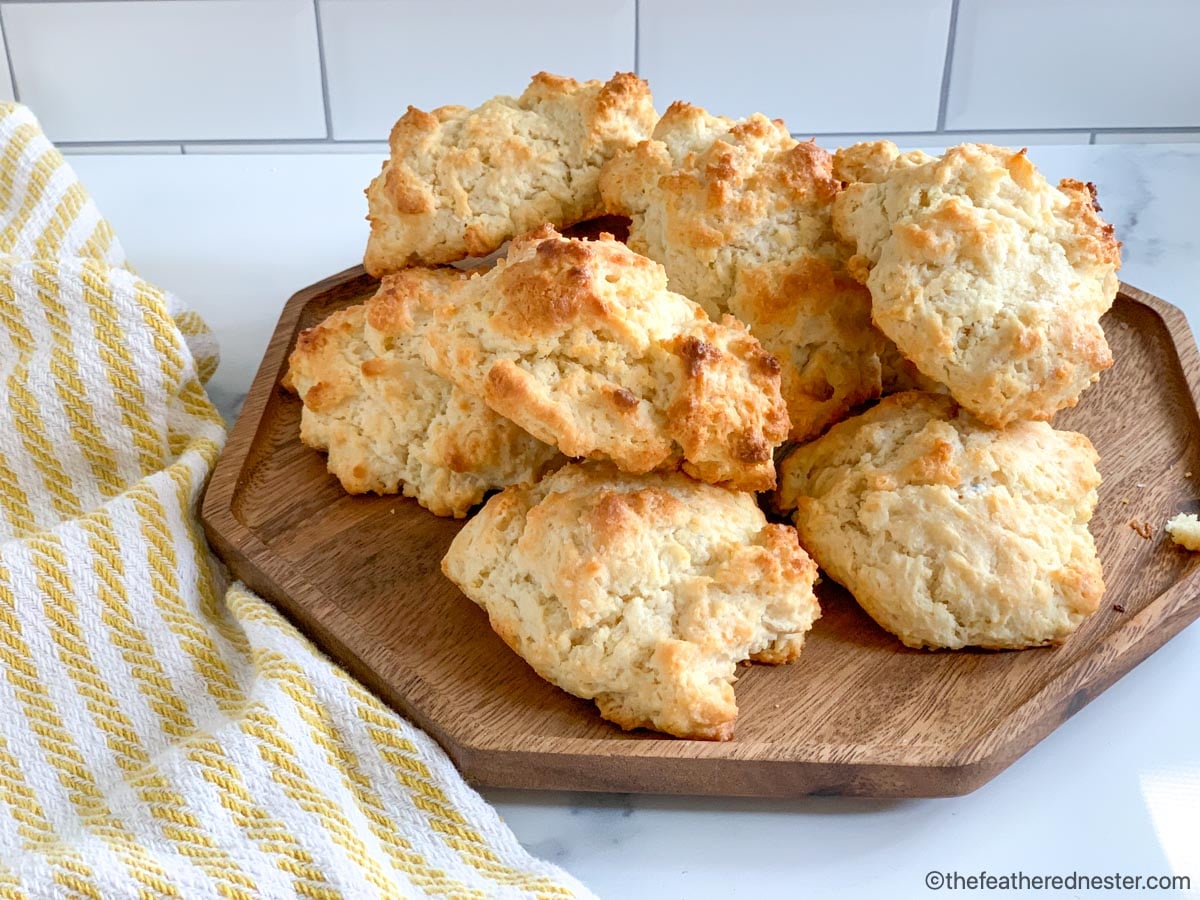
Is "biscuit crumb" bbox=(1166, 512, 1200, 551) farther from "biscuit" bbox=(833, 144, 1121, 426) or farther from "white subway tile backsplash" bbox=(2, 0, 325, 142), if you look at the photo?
"white subway tile backsplash" bbox=(2, 0, 325, 142)

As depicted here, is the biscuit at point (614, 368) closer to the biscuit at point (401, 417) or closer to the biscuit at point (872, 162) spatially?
the biscuit at point (401, 417)

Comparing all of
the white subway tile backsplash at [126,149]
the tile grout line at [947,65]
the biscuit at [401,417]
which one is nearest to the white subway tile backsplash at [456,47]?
the white subway tile backsplash at [126,149]

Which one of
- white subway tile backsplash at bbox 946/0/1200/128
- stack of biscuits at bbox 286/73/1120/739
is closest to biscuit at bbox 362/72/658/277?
stack of biscuits at bbox 286/73/1120/739

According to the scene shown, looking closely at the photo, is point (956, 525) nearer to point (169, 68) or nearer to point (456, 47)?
point (456, 47)

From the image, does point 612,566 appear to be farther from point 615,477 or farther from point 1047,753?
point 1047,753

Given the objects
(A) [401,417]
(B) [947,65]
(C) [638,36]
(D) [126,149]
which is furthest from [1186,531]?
(D) [126,149]

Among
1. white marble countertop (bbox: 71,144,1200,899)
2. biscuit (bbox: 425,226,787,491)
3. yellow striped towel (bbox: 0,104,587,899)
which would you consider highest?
biscuit (bbox: 425,226,787,491)
